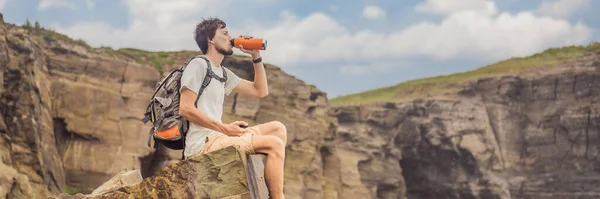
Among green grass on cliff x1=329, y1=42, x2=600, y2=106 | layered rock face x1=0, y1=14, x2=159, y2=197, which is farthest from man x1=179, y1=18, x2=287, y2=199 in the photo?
green grass on cliff x1=329, y1=42, x2=600, y2=106

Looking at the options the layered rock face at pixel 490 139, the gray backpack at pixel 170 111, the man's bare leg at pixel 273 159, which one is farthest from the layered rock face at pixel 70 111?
the man's bare leg at pixel 273 159

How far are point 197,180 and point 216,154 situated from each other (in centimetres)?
37

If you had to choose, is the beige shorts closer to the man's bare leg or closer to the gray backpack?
the man's bare leg

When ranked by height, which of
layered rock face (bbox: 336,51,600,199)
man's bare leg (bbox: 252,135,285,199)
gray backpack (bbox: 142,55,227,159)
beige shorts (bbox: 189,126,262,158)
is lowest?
layered rock face (bbox: 336,51,600,199)

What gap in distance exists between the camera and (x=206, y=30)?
8016mm

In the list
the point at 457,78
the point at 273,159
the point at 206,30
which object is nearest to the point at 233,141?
the point at 273,159

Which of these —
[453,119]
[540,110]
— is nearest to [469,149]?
[453,119]

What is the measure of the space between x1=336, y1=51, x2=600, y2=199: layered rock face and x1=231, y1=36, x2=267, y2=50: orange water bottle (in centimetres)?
4207

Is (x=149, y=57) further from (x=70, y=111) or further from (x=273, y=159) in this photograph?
(x=273, y=159)

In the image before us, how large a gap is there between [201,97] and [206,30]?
0.72m

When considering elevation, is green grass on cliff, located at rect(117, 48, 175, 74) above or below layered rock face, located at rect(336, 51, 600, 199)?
above

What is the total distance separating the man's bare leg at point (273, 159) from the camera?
24.8 ft

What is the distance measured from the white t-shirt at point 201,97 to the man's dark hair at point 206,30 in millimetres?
286

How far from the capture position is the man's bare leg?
298 inches
